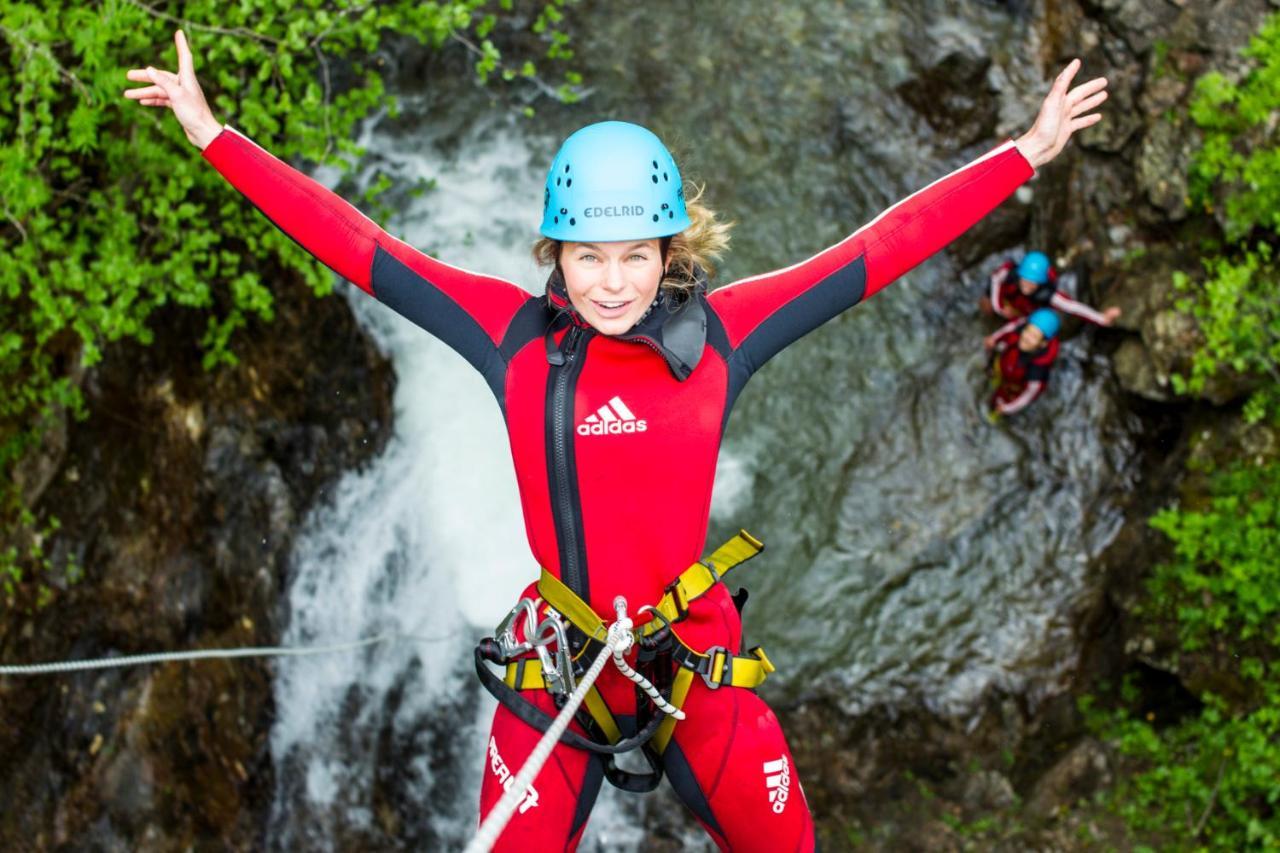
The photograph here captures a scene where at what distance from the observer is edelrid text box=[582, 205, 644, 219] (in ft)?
9.39

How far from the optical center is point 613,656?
3.08 metres

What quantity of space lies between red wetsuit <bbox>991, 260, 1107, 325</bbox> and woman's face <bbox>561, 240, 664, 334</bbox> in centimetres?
412

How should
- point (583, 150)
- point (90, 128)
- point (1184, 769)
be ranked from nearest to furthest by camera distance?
point (583, 150)
point (90, 128)
point (1184, 769)

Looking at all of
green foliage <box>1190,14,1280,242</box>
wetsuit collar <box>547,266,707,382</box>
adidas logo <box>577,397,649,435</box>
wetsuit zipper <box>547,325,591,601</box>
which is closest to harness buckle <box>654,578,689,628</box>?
wetsuit zipper <box>547,325,591,601</box>

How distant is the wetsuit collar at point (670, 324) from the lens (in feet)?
9.77

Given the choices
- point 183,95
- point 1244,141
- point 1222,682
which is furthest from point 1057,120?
point 1222,682

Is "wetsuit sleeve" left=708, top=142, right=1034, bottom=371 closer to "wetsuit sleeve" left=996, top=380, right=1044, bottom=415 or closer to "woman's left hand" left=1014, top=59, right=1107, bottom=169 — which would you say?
"woman's left hand" left=1014, top=59, right=1107, bottom=169

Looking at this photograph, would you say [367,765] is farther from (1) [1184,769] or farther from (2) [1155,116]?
(2) [1155,116]

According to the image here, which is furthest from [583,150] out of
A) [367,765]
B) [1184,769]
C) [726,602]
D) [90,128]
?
[1184,769]

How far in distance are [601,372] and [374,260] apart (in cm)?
67

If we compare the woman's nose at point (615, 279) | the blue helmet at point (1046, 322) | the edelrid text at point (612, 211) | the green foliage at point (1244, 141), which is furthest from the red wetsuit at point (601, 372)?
the green foliage at point (1244, 141)

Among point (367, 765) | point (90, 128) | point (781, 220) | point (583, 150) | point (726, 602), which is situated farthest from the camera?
point (781, 220)

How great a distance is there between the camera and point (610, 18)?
284 inches

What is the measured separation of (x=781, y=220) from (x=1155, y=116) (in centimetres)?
212
